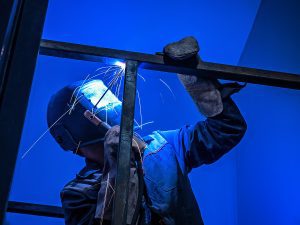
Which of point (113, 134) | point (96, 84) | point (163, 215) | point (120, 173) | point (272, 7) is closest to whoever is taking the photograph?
point (120, 173)

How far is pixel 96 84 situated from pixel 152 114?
117cm

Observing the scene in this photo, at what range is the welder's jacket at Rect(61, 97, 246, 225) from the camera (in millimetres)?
2084

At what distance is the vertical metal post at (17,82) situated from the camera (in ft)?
3.47

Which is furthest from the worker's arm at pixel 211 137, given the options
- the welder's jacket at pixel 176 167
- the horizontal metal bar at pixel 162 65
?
the horizontal metal bar at pixel 162 65

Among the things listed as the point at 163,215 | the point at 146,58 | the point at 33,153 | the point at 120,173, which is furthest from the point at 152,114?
the point at 120,173

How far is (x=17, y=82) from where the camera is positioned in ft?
3.70

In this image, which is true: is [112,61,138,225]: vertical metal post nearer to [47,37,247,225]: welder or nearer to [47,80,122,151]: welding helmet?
[47,37,247,225]: welder

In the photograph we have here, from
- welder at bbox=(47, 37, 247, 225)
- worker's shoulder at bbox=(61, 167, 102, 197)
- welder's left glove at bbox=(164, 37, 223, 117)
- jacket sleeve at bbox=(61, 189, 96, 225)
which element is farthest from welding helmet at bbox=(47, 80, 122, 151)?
welder's left glove at bbox=(164, 37, 223, 117)

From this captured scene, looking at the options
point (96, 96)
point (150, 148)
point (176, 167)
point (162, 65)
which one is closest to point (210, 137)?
point (176, 167)

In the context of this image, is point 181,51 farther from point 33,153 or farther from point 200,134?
point 33,153

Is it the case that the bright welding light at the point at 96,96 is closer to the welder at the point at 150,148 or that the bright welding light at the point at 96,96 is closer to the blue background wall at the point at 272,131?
the welder at the point at 150,148

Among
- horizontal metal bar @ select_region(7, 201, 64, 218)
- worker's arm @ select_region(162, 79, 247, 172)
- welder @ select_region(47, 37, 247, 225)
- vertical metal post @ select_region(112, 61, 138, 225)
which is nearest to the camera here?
vertical metal post @ select_region(112, 61, 138, 225)

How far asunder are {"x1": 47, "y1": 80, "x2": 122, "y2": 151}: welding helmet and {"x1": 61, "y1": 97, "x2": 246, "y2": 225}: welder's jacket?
0.83ft

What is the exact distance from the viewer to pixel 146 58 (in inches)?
64.2
